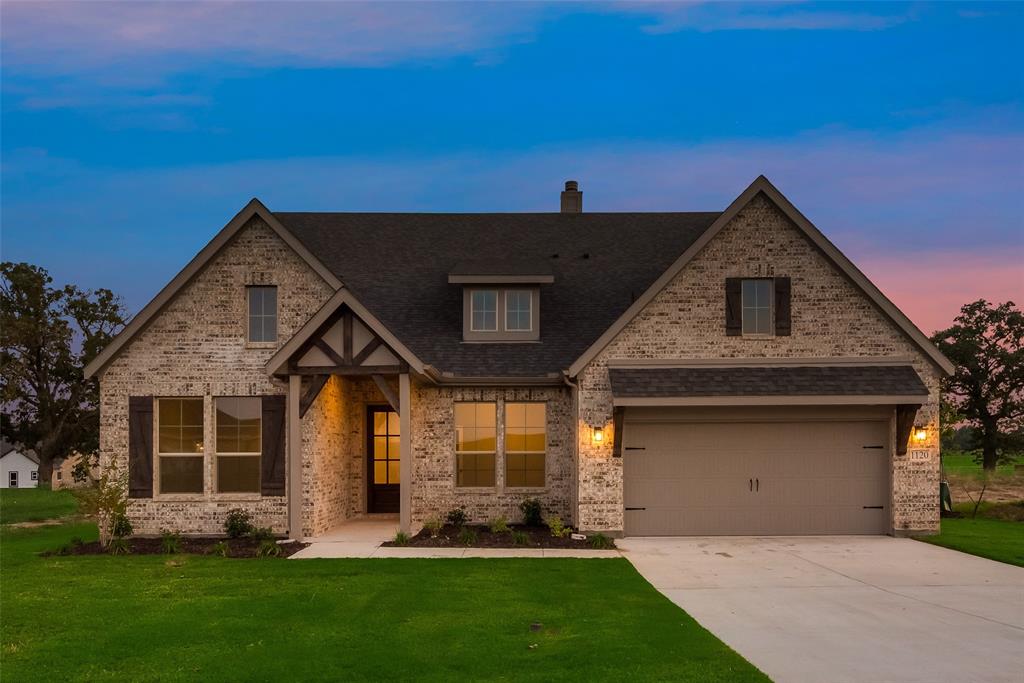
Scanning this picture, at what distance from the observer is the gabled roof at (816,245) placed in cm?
1540

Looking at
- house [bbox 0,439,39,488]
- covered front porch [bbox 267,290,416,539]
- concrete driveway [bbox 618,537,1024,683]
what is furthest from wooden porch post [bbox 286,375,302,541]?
house [bbox 0,439,39,488]

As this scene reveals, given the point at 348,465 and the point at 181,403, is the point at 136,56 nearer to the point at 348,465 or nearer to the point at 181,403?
the point at 181,403

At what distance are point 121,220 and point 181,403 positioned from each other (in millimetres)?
131633

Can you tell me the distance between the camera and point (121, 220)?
13200 centimetres

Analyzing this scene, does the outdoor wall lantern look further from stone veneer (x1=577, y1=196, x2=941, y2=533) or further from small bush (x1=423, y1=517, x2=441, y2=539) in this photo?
small bush (x1=423, y1=517, x2=441, y2=539)

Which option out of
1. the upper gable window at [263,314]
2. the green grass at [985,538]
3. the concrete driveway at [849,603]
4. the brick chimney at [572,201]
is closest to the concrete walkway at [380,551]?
the concrete driveway at [849,603]

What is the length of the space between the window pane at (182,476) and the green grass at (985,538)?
14.3 m

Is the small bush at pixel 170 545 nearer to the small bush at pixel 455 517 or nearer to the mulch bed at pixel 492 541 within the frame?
the mulch bed at pixel 492 541

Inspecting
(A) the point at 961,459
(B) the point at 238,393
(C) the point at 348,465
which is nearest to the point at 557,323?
(C) the point at 348,465

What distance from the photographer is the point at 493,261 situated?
18.3 meters

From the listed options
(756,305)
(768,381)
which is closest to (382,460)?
(768,381)

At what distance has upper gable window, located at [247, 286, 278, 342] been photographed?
1638cm

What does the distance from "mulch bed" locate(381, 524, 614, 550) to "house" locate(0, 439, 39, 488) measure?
6242 cm

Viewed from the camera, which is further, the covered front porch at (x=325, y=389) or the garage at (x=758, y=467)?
the garage at (x=758, y=467)
